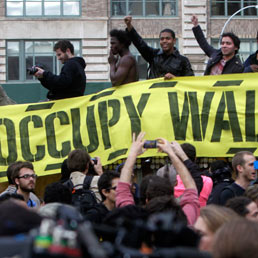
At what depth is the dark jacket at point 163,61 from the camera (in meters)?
9.31

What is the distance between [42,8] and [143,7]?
14.8 feet

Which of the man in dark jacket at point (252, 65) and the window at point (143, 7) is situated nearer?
the man in dark jacket at point (252, 65)

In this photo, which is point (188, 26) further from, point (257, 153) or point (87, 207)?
point (87, 207)

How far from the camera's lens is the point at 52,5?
34406 millimetres

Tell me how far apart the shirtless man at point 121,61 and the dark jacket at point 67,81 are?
0.59 metres

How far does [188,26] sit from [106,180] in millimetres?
28603

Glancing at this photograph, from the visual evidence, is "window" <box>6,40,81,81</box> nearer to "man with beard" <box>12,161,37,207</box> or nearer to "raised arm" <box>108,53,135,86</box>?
"raised arm" <box>108,53,135,86</box>

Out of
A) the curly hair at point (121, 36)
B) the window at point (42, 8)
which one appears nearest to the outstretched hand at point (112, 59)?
the curly hair at point (121, 36)

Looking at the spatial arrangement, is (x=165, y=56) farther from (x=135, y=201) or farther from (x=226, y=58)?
(x=135, y=201)

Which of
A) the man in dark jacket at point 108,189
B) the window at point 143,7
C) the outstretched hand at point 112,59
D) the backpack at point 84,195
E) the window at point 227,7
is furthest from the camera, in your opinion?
the window at point 227,7

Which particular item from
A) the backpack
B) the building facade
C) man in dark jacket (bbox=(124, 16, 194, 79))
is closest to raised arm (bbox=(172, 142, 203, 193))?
the backpack

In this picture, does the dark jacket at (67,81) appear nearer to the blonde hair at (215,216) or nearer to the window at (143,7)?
the blonde hair at (215,216)

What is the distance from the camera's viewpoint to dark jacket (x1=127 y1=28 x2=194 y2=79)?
9.31 meters

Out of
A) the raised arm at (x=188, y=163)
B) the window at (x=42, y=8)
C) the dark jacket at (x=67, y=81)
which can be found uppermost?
the window at (x=42, y=8)
